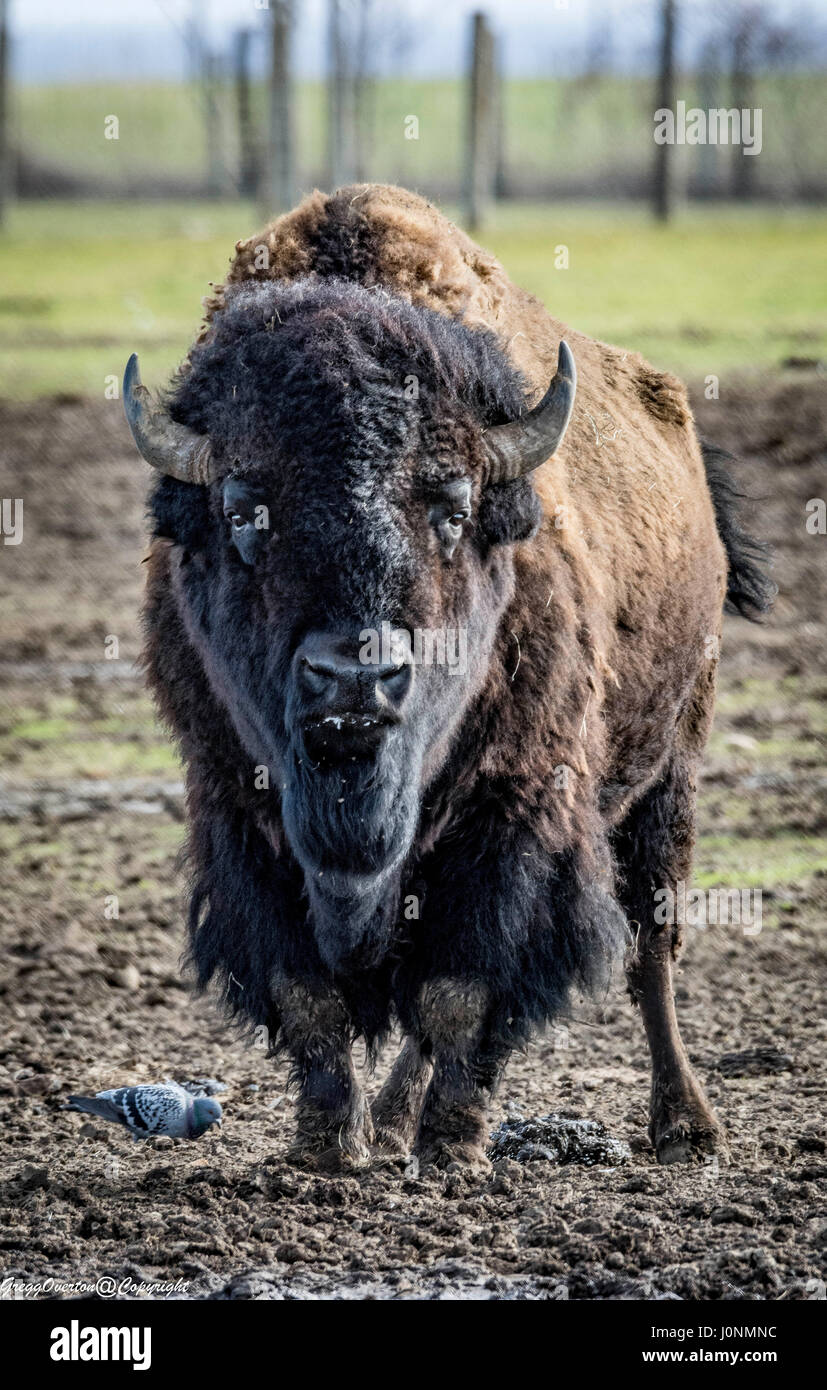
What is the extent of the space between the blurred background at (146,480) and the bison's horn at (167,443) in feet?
2.99

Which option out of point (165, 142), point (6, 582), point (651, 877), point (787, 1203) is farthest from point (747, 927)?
point (165, 142)

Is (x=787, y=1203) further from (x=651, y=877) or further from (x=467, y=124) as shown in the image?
(x=467, y=124)

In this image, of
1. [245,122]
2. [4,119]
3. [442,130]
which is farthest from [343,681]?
[442,130]

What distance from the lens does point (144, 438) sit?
14.2ft

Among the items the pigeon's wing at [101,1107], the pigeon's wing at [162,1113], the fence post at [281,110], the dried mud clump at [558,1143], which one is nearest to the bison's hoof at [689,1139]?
the dried mud clump at [558,1143]

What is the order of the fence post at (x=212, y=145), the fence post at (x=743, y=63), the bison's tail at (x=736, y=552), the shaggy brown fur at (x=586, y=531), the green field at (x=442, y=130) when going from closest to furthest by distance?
1. the shaggy brown fur at (x=586, y=531)
2. the bison's tail at (x=736, y=552)
3. the fence post at (x=212, y=145)
4. the green field at (x=442, y=130)
5. the fence post at (x=743, y=63)

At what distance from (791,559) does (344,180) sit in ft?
40.8

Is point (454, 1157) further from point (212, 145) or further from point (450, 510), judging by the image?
point (212, 145)

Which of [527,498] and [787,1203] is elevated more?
[527,498]

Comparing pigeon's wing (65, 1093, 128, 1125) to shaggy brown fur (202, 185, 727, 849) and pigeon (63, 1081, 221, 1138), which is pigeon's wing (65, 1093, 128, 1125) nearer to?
pigeon (63, 1081, 221, 1138)

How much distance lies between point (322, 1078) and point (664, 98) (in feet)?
84.5

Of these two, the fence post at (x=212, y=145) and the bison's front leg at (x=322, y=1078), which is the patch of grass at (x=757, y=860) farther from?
the fence post at (x=212, y=145)

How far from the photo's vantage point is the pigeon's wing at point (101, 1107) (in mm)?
4895

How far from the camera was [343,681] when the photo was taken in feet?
12.3
